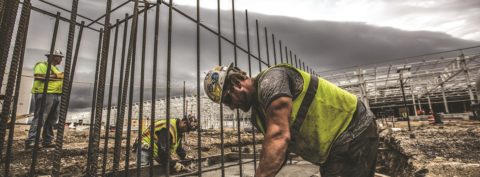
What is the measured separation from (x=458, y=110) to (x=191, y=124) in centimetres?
3858

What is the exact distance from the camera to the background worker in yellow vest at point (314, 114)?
6.30ft

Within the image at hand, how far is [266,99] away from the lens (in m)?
1.75

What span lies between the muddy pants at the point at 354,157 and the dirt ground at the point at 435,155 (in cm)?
207

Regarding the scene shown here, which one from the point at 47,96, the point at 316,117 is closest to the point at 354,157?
the point at 316,117

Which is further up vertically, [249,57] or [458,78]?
[458,78]

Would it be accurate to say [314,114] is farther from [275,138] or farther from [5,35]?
[5,35]

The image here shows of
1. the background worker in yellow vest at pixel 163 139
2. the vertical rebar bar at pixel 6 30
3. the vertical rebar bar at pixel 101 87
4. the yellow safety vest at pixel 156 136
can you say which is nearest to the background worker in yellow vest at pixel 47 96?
the background worker in yellow vest at pixel 163 139

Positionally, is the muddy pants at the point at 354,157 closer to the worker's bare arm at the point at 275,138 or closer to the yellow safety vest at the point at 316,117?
the yellow safety vest at the point at 316,117

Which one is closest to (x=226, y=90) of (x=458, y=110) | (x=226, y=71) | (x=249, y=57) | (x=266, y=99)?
(x=226, y=71)

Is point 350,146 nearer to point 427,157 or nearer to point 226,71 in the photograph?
point 226,71

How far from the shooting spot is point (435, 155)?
169 inches

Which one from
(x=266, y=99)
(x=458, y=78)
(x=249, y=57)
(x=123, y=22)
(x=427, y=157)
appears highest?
(x=458, y=78)

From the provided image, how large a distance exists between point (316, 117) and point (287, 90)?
1.31ft

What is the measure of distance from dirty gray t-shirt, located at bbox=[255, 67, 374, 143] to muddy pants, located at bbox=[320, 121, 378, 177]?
56mm
